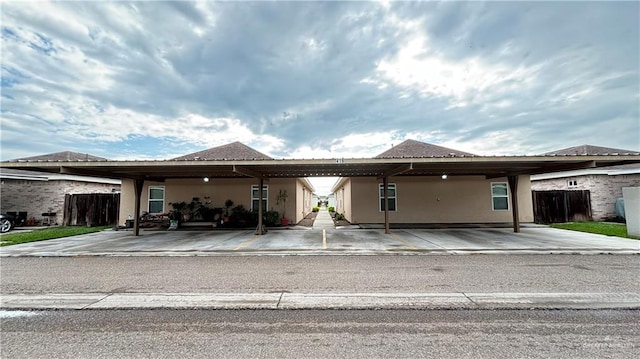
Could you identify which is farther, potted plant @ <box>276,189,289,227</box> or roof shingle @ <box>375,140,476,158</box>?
roof shingle @ <box>375,140,476,158</box>

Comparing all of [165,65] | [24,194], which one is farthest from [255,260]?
[24,194]

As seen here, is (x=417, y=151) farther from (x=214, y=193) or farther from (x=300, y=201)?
(x=214, y=193)

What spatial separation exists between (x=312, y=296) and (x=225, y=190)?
39.6ft

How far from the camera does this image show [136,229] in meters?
11.7

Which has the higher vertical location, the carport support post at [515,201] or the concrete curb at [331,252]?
the carport support post at [515,201]

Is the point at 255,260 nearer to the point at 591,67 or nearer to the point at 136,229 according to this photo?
the point at 136,229

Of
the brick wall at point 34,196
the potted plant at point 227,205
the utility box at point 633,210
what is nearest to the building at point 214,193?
the potted plant at point 227,205

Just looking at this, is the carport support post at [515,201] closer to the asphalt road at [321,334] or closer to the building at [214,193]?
the asphalt road at [321,334]

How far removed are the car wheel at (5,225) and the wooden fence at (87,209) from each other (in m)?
2.36

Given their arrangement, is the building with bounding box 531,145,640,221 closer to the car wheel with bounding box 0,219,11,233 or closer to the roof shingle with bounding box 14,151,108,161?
the car wheel with bounding box 0,219,11,233

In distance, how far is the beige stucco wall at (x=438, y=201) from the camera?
49.2ft

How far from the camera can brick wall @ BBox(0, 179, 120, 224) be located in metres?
15.4

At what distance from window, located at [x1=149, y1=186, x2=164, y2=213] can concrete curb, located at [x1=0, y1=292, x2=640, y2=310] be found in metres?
11.4

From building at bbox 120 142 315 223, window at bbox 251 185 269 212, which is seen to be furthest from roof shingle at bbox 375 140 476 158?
window at bbox 251 185 269 212
